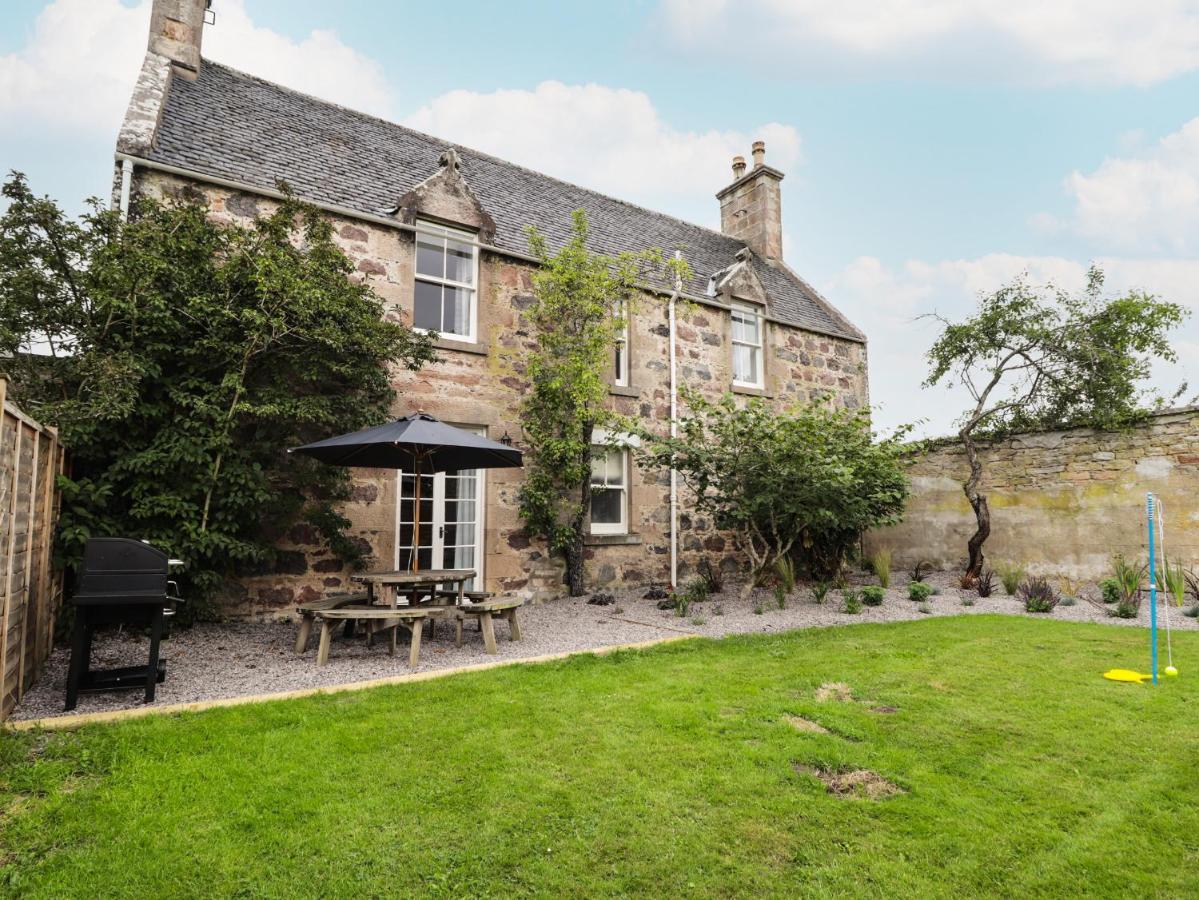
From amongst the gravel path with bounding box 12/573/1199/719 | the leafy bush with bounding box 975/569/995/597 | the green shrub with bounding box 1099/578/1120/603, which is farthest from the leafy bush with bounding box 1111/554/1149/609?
the leafy bush with bounding box 975/569/995/597

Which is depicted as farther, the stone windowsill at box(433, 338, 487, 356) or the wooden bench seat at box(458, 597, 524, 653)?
the stone windowsill at box(433, 338, 487, 356)

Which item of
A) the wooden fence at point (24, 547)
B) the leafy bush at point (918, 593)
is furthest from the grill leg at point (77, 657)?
the leafy bush at point (918, 593)

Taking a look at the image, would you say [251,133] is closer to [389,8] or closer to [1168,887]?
[389,8]

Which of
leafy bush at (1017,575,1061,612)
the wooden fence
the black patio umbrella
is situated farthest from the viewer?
leafy bush at (1017,575,1061,612)

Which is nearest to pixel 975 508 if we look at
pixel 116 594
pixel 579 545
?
pixel 579 545

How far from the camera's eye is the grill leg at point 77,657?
14.8ft

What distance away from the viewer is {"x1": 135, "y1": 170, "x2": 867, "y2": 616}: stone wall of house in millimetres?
8820

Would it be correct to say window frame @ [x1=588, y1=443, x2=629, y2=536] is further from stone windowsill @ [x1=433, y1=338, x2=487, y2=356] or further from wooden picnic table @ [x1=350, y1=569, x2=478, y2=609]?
wooden picnic table @ [x1=350, y1=569, x2=478, y2=609]

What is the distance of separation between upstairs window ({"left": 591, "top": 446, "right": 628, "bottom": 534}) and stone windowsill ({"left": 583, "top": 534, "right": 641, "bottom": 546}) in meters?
0.22

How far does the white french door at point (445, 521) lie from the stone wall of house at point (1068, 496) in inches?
363

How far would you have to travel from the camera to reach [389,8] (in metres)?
9.38

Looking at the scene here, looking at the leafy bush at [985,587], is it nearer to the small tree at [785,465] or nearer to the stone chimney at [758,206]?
the small tree at [785,465]

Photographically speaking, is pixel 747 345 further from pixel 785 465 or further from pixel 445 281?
pixel 445 281

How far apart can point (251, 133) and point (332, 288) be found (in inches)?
165
